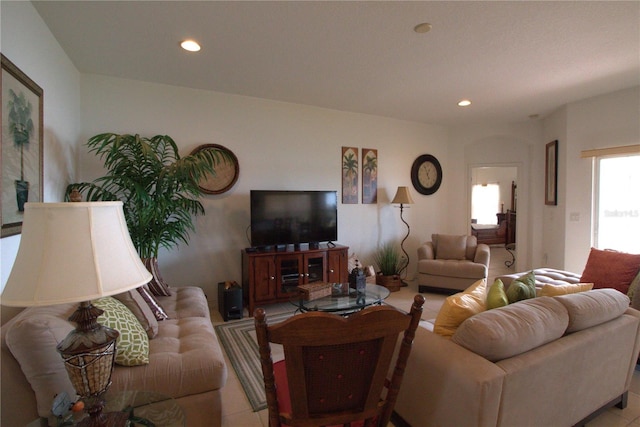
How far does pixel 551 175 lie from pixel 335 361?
5.12 meters

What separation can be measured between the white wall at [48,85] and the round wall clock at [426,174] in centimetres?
459

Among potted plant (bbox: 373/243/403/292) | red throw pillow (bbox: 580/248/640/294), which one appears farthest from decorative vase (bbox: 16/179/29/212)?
red throw pillow (bbox: 580/248/640/294)

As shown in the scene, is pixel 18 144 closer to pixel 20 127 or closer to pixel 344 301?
pixel 20 127

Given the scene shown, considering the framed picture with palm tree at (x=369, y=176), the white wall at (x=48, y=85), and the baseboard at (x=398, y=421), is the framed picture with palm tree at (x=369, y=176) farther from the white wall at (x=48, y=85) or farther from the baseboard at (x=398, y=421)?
the white wall at (x=48, y=85)

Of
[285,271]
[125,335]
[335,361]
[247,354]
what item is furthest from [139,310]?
[285,271]

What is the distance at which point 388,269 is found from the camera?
4676mm

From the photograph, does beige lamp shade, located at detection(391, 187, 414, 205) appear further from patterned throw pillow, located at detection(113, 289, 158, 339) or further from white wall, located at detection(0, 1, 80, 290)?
white wall, located at detection(0, 1, 80, 290)

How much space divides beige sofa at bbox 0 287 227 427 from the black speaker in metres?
1.07

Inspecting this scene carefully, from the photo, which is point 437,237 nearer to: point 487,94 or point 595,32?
point 487,94

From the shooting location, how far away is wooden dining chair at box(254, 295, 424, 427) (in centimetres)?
99

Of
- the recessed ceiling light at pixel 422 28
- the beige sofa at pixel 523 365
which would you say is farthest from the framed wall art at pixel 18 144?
the recessed ceiling light at pixel 422 28

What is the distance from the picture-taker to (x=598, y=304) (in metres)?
1.71

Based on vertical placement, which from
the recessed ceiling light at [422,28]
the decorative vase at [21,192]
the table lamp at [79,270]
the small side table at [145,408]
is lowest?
the small side table at [145,408]

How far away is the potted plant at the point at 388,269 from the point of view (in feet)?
15.1
